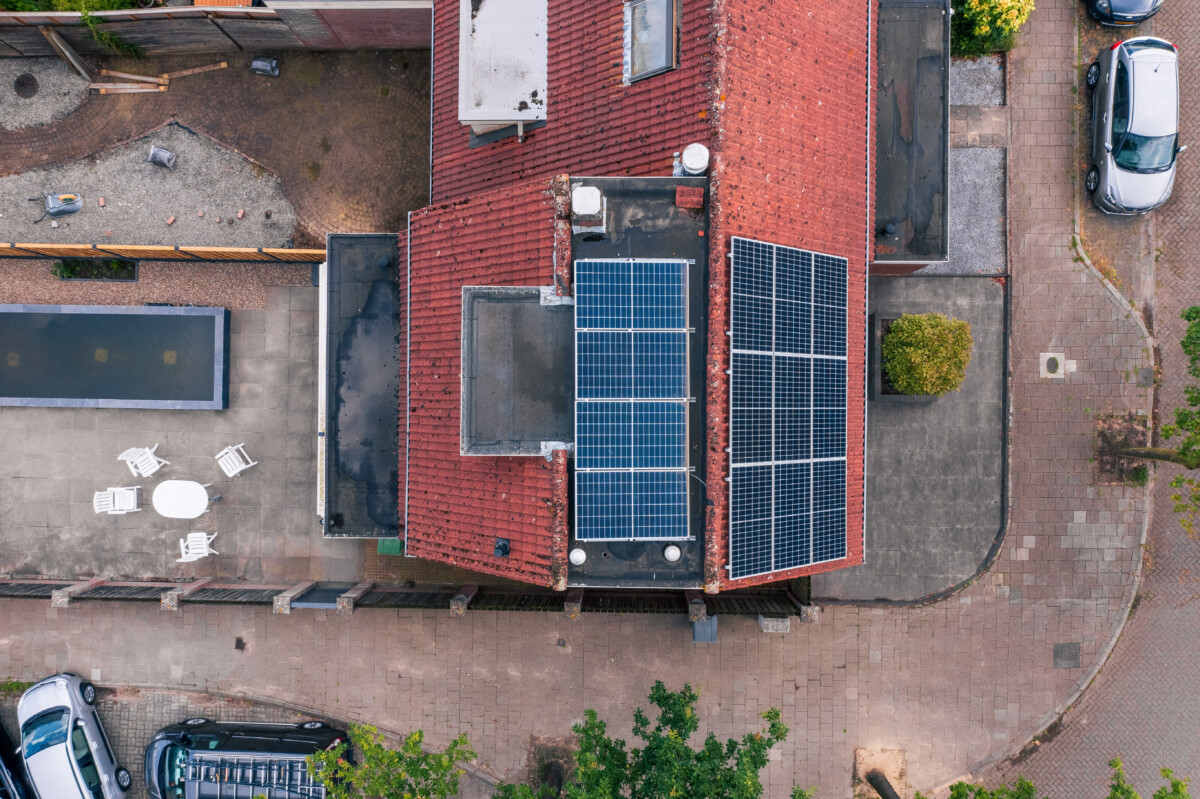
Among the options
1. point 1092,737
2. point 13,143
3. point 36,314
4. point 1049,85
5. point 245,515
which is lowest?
point 1092,737

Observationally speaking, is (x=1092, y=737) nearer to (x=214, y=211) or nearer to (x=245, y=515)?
(x=245, y=515)

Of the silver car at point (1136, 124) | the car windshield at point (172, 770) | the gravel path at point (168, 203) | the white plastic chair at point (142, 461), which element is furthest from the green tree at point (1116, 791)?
the gravel path at point (168, 203)

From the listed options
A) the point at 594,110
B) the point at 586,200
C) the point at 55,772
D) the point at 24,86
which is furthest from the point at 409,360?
the point at 24,86

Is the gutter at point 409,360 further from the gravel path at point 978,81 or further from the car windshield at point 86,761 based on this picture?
the gravel path at point 978,81

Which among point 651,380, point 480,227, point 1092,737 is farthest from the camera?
point 1092,737

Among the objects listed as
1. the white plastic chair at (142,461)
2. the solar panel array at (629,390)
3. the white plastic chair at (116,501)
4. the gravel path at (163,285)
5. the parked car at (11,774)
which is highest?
the gravel path at (163,285)

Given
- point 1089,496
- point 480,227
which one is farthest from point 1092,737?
point 480,227

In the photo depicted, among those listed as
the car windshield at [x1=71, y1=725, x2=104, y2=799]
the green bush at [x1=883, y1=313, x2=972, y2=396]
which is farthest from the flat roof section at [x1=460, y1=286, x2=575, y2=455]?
the car windshield at [x1=71, y1=725, x2=104, y2=799]
